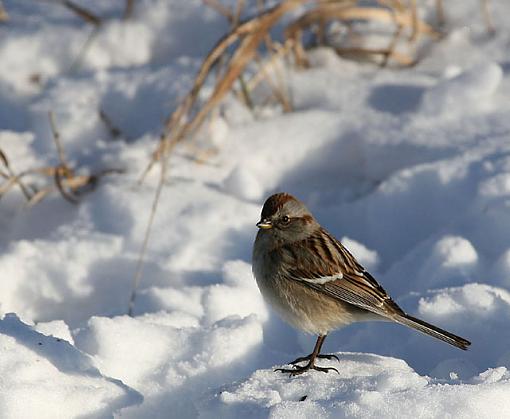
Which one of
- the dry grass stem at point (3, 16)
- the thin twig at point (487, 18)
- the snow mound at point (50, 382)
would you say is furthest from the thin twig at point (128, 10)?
the snow mound at point (50, 382)

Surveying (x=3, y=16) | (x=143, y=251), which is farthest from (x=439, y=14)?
(x=3, y=16)

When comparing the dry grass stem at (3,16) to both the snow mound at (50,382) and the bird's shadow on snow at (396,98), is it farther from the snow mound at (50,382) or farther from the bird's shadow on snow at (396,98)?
the snow mound at (50,382)

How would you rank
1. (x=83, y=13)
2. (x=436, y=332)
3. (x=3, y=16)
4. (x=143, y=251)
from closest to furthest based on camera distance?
(x=436, y=332) < (x=143, y=251) < (x=83, y=13) < (x=3, y=16)

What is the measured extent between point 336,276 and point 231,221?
1314 millimetres

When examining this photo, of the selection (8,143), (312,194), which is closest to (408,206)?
(312,194)

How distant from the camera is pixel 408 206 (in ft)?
15.0

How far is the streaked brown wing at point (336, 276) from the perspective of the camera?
331 centimetres

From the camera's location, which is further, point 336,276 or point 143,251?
point 143,251

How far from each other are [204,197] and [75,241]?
69 cm

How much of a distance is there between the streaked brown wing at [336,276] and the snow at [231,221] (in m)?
0.19

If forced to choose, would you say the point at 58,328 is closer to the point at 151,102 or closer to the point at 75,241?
the point at 75,241

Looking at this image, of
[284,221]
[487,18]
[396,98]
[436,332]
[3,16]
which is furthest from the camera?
[3,16]

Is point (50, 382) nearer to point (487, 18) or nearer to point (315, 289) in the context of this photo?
point (315, 289)

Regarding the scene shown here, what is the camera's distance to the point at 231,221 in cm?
464
